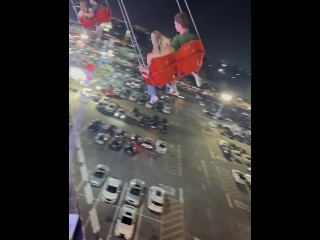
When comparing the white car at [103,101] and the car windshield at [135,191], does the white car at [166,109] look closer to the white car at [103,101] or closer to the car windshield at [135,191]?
the white car at [103,101]

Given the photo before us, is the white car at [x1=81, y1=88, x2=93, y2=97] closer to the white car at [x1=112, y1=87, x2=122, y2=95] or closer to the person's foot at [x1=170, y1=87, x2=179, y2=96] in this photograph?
the white car at [x1=112, y1=87, x2=122, y2=95]

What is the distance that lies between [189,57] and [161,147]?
1.00 meters

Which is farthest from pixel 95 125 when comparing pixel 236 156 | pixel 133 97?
pixel 236 156

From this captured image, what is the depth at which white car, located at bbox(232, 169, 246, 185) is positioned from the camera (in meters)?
2.57

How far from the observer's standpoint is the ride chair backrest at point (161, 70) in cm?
277

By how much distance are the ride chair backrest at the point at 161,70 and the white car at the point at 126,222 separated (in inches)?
50.3

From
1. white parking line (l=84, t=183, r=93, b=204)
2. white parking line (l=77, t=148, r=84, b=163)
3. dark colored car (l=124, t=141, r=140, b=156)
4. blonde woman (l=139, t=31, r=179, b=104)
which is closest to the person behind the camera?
white parking line (l=84, t=183, r=93, b=204)

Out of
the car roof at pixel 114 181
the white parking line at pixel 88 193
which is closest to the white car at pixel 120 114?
the car roof at pixel 114 181

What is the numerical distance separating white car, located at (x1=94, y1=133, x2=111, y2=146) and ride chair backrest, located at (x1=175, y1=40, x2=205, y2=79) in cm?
99

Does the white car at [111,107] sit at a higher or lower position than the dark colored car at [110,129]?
higher

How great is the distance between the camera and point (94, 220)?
7.22 feet

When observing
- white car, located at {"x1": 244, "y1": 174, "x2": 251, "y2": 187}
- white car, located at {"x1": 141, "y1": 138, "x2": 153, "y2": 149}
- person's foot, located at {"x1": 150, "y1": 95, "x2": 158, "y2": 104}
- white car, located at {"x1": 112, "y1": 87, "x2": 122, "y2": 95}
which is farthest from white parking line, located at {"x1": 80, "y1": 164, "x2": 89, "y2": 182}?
white car, located at {"x1": 244, "y1": 174, "x2": 251, "y2": 187}

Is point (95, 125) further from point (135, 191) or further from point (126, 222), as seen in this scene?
point (126, 222)
